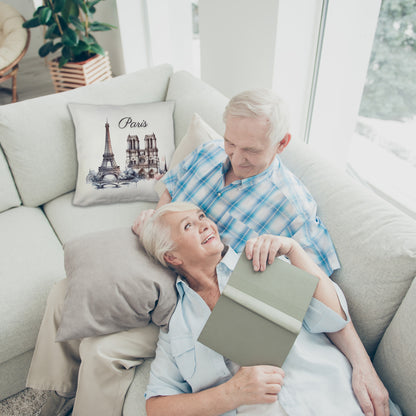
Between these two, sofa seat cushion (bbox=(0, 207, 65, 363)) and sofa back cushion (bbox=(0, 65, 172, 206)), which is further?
sofa back cushion (bbox=(0, 65, 172, 206))

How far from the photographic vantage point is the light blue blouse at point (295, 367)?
0.87m

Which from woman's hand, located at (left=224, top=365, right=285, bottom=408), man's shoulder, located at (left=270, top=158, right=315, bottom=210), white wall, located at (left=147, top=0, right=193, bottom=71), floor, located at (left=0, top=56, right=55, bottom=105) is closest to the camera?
woman's hand, located at (left=224, top=365, right=285, bottom=408)

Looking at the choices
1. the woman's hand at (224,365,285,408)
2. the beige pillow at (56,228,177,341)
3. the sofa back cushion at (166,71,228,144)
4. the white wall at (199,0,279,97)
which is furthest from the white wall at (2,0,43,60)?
the woman's hand at (224,365,285,408)

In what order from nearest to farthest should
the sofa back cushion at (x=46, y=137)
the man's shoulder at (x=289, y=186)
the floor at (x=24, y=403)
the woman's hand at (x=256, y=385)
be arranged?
the woman's hand at (x=256, y=385) < the man's shoulder at (x=289, y=186) < the floor at (x=24, y=403) < the sofa back cushion at (x=46, y=137)

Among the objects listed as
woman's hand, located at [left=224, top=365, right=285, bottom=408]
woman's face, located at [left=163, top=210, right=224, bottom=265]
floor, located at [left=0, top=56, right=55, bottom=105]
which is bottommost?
floor, located at [left=0, top=56, right=55, bottom=105]

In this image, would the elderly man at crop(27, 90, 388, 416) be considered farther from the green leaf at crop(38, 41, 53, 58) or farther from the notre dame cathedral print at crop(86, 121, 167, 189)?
the green leaf at crop(38, 41, 53, 58)

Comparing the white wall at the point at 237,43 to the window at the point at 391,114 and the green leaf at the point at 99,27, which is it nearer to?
the window at the point at 391,114

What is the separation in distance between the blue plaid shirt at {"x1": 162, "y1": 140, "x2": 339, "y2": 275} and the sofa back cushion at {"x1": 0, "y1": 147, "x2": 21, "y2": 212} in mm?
919

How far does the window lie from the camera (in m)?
1.57

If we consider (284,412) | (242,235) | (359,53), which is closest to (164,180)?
A: (242,235)

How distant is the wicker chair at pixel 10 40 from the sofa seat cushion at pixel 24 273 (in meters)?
2.17

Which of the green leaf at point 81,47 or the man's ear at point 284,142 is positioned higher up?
the green leaf at point 81,47

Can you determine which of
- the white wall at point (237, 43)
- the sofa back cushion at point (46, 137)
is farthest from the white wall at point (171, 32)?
the sofa back cushion at point (46, 137)

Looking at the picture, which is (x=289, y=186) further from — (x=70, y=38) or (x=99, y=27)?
(x=99, y=27)
